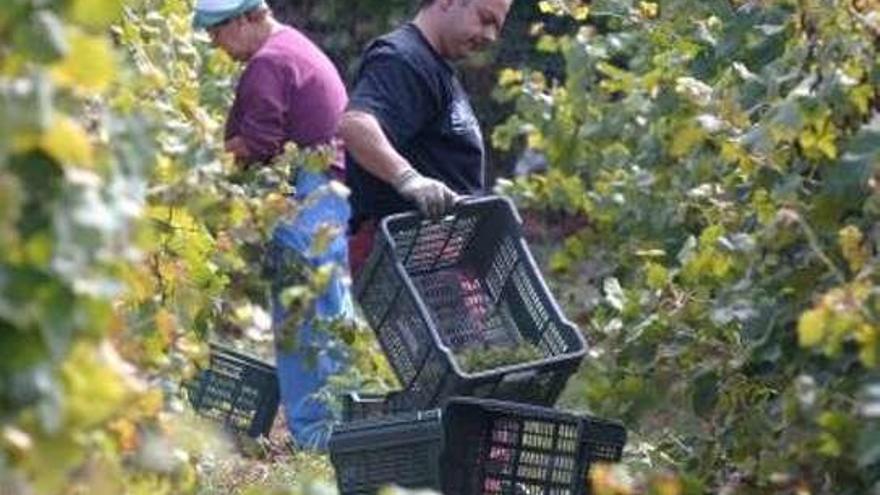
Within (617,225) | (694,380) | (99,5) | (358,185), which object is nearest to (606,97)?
(617,225)

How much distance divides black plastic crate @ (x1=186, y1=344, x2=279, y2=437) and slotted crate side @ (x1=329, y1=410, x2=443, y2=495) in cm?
222

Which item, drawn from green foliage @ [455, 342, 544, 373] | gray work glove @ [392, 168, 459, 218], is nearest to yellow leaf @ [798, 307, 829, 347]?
green foliage @ [455, 342, 544, 373]

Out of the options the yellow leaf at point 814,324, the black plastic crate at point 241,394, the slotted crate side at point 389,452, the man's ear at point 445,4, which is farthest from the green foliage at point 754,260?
the black plastic crate at point 241,394

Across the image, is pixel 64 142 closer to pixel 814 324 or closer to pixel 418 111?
pixel 814 324

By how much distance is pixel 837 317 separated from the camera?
3926 mm

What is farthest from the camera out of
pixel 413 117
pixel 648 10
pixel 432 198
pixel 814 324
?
pixel 648 10

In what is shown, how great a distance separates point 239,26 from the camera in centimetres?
822

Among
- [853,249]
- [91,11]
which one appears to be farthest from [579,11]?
[91,11]

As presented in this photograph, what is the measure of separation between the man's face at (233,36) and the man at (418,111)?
42.7 inches

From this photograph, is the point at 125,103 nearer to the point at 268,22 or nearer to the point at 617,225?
the point at 617,225

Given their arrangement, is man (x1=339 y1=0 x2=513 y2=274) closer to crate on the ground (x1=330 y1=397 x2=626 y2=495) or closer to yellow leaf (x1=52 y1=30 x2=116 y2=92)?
crate on the ground (x1=330 y1=397 x2=626 y2=495)

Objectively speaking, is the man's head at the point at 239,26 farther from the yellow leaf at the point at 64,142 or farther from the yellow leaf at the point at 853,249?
the yellow leaf at the point at 64,142

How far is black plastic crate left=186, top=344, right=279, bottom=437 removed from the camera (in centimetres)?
843

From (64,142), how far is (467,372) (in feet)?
10.6
